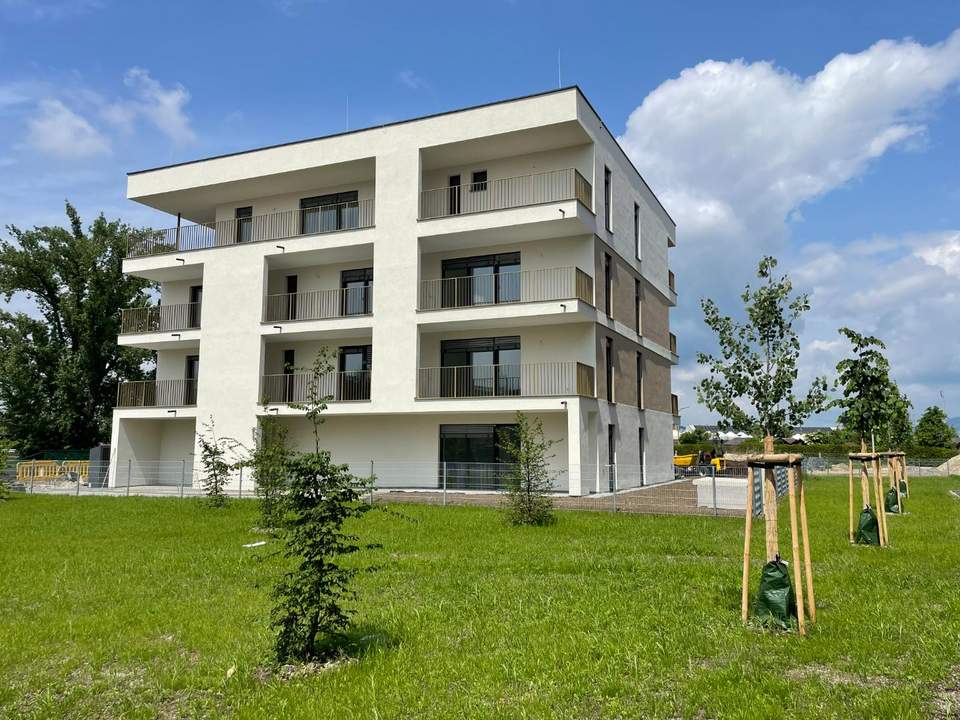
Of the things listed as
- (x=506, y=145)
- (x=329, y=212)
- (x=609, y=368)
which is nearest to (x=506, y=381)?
(x=609, y=368)

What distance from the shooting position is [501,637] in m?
6.38

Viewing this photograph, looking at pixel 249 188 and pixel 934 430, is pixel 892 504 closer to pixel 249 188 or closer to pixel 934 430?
pixel 249 188

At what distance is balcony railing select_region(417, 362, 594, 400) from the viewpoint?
22797 mm

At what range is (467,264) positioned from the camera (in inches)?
1004

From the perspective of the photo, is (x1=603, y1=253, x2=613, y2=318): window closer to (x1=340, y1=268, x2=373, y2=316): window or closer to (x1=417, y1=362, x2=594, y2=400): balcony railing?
(x1=417, y1=362, x2=594, y2=400): balcony railing

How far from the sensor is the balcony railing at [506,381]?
2280 cm

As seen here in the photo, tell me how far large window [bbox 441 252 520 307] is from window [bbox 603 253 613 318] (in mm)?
3282

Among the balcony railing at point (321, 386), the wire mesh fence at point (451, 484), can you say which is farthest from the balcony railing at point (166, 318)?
the wire mesh fence at point (451, 484)

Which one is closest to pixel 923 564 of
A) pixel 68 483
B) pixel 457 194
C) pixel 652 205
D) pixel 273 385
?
pixel 457 194

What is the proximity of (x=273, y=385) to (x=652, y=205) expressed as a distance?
60.5ft

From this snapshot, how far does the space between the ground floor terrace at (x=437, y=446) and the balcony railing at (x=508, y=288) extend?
12.6 feet

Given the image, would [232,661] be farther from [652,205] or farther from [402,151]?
[652,205]

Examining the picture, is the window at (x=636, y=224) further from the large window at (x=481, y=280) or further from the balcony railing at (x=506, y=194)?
the large window at (x=481, y=280)

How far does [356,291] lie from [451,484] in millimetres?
8818
